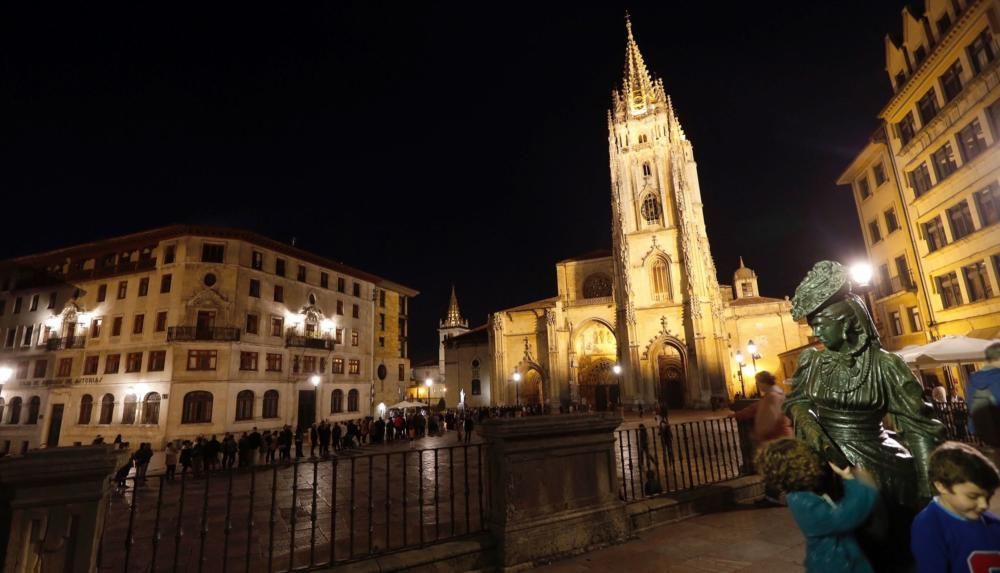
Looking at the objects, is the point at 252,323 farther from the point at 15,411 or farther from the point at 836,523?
the point at 836,523

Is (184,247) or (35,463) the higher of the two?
(184,247)

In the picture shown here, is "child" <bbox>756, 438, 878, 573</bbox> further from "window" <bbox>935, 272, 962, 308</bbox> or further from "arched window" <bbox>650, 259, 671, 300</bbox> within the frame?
"arched window" <bbox>650, 259, 671, 300</bbox>

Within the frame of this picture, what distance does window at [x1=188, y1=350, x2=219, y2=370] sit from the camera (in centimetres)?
2546

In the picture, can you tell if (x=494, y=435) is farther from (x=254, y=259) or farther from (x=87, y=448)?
(x=254, y=259)

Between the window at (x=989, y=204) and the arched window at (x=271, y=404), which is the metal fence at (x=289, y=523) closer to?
the arched window at (x=271, y=404)

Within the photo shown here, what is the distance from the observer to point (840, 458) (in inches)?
81.7

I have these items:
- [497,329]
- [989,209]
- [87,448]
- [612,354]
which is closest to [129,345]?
[497,329]

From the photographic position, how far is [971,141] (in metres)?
16.0

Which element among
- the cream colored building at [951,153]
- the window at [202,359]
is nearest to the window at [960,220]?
the cream colored building at [951,153]

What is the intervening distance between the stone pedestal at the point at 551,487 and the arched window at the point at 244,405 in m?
27.1

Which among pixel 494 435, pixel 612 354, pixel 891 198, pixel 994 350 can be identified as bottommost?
pixel 494 435

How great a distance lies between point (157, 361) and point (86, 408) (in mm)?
6428

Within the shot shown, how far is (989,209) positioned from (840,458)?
2093 centimetres

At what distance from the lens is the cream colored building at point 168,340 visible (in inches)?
1000
